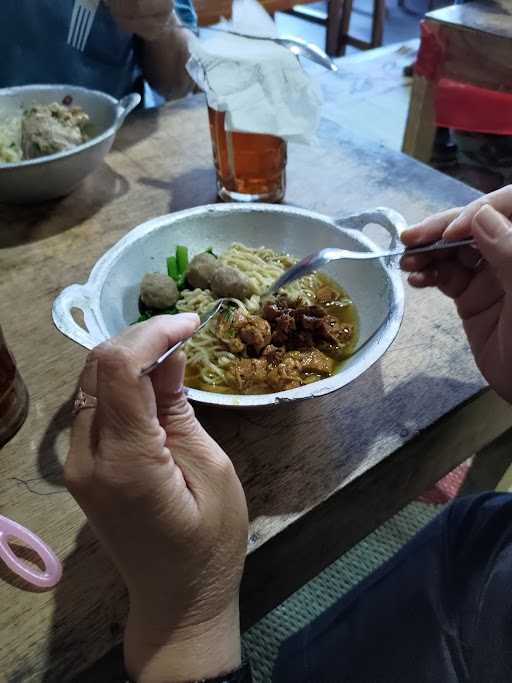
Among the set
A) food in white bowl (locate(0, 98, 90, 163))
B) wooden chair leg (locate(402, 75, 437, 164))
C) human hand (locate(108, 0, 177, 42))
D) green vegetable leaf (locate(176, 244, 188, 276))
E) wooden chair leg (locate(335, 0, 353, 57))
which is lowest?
wooden chair leg (locate(335, 0, 353, 57))

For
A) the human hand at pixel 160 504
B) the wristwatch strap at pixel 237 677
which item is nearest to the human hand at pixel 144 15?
the human hand at pixel 160 504

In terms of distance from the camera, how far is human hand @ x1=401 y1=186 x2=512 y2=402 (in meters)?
0.67

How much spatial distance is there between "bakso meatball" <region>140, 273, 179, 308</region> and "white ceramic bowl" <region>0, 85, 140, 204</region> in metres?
0.39

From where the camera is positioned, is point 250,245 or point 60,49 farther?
point 60,49

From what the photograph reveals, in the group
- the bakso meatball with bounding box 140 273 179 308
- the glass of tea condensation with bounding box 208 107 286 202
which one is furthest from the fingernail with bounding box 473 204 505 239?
the glass of tea condensation with bounding box 208 107 286 202

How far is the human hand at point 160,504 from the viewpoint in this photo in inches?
18.4

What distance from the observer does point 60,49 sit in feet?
5.17

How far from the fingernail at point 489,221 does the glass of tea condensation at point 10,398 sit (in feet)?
2.00

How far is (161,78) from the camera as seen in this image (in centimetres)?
174

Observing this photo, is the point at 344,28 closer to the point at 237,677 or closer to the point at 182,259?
the point at 182,259

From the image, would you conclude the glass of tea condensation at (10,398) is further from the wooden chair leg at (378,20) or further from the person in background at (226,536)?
the wooden chair leg at (378,20)

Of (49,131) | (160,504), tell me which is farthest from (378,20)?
(160,504)

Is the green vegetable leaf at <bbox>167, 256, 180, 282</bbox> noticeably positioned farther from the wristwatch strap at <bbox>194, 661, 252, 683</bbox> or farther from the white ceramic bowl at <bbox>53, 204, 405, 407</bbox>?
the wristwatch strap at <bbox>194, 661, 252, 683</bbox>

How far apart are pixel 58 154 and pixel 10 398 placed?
1.81 feet
